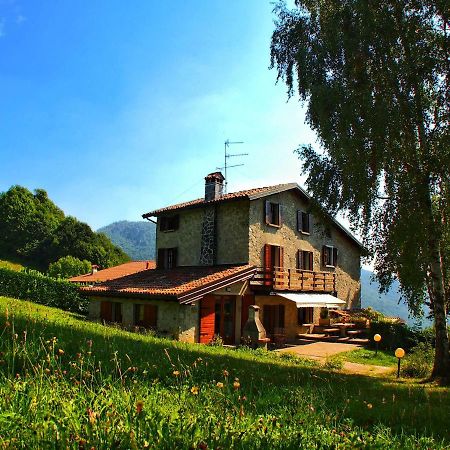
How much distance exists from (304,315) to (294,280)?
4202mm

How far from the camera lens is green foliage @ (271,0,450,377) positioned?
12859 millimetres

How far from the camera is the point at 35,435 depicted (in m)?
2.98

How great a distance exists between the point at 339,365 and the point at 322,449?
13.4 meters

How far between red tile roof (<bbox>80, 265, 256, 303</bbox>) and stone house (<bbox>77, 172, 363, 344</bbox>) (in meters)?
0.06

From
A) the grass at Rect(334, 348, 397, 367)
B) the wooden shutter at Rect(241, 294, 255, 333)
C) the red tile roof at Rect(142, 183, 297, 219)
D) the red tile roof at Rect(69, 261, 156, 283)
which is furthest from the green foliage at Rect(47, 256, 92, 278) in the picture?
the grass at Rect(334, 348, 397, 367)

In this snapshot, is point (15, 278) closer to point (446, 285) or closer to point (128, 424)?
point (446, 285)

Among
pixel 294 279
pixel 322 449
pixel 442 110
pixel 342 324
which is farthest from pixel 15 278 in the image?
pixel 322 449

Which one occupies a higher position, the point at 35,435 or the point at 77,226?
the point at 77,226

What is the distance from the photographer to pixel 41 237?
67875 millimetres

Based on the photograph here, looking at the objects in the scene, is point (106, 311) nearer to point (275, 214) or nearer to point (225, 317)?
point (225, 317)

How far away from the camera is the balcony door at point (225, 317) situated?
74.7 ft

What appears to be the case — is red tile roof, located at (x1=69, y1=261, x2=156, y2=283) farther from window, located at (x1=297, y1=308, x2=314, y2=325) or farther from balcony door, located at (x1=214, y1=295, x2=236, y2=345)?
balcony door, located at (x1=214, y1=295, x2=236, y2=345)

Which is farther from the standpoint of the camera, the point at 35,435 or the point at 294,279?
the point at 294,279

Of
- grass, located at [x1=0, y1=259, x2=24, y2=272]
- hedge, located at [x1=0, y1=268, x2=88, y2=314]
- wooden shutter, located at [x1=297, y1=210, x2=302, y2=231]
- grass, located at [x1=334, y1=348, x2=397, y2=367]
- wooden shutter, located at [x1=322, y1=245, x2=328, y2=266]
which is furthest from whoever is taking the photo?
wooden shutter, located at [x1=322, y1=245, x2=328, y2=266]
